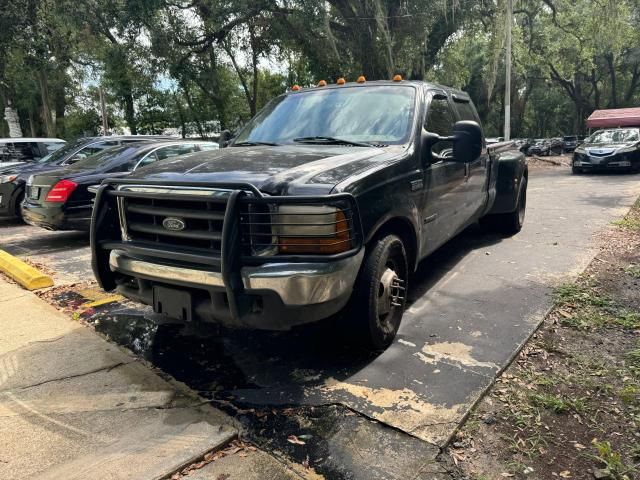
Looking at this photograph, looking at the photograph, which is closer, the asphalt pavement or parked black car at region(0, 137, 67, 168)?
the asphalt pavement

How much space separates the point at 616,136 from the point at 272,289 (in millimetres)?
17721

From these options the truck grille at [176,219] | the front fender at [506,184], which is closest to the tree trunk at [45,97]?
the front fender at [506,184]

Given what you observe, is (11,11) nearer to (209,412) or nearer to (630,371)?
(209,412)

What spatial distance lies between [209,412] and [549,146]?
33714 mm

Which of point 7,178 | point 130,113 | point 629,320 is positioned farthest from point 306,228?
point 130,113

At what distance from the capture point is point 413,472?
7.83 feet

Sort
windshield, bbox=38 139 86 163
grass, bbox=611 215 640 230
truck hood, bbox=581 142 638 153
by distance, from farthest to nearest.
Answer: truck hood, bbox=581 142 638 153 → windshield, bbox=38 139 86 163 → grass, bbox=611 215 640 230

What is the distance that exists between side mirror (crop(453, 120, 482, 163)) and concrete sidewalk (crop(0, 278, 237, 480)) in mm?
2578

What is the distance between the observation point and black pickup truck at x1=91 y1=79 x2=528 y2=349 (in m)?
2.79

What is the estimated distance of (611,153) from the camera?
1556 centimetres

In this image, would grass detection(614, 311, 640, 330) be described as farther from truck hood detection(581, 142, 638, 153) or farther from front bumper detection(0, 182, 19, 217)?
truck hood detection(581, 142, 638, 153)

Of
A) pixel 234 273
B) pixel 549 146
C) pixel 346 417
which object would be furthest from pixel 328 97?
pixel 549 146

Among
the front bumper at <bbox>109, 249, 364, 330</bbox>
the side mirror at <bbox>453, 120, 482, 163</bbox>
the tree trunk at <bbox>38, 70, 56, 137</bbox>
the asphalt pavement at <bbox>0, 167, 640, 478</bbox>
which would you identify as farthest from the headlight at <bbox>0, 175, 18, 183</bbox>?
the tree trunk at <bbox>38, 70, 56, 137</bbox>

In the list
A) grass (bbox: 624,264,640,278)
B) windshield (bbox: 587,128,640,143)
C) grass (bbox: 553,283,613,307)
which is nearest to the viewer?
grass (bbox: 553,283,613,307)
